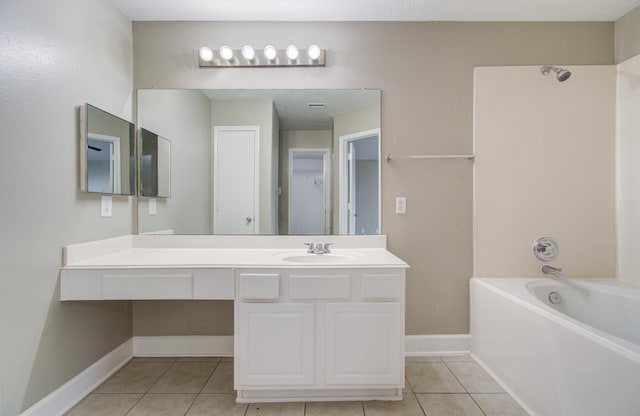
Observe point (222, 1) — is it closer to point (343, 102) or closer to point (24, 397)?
point (343, 102)

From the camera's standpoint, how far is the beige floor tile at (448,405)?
1412 mm

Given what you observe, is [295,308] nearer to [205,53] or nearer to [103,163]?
[103,163]

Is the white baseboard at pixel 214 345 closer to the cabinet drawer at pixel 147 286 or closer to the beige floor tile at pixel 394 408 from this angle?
the beige floor tile at pixel 394 408

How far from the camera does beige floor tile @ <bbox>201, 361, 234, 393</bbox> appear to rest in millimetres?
1589

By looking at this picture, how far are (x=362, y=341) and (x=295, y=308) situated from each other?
379mm

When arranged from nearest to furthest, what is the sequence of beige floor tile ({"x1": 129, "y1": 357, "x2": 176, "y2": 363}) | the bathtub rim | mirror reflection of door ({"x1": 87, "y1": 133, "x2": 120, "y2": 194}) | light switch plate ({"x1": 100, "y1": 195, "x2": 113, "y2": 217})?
1. the bathtub rim
2. mirror reflection of door ({"x1": 87, "y1": 133, "x2": 120, "y2": 194})
3. light switch plate ({"x1": 100, "y1": 195, "x2": 113, "y2": 217})
4. beige floor tile ({"x1": 129, "y1": 357, "x2": 176, "y2": 363})

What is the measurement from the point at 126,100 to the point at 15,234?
1.06 m

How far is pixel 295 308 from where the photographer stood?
1.42 metres

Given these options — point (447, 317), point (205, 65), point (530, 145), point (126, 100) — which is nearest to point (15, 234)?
point (126, 100)

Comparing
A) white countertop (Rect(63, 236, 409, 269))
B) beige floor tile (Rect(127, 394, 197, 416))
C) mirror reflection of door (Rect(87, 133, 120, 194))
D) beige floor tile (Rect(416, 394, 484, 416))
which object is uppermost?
mirror reflection of door (Rect(87, 133, 120, 194))

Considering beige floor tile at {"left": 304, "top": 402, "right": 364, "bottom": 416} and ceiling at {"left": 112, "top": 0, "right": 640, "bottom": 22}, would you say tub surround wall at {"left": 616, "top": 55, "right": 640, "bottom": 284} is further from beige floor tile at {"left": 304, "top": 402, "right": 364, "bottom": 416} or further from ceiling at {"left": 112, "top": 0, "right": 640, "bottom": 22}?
beige floor tile at {"left": 304, "top": 402, "right": 364, "bottom": 416}

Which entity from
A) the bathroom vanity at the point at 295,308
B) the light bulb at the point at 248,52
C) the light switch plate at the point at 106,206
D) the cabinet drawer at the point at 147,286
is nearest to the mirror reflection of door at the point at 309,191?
the bathroom vanity at the point at 295,308

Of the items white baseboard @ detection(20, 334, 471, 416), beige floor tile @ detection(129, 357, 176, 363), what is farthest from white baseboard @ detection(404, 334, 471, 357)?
beige floor tile @ detection(129, 357, 176, 363)

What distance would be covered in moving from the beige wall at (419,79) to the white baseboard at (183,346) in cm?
131
